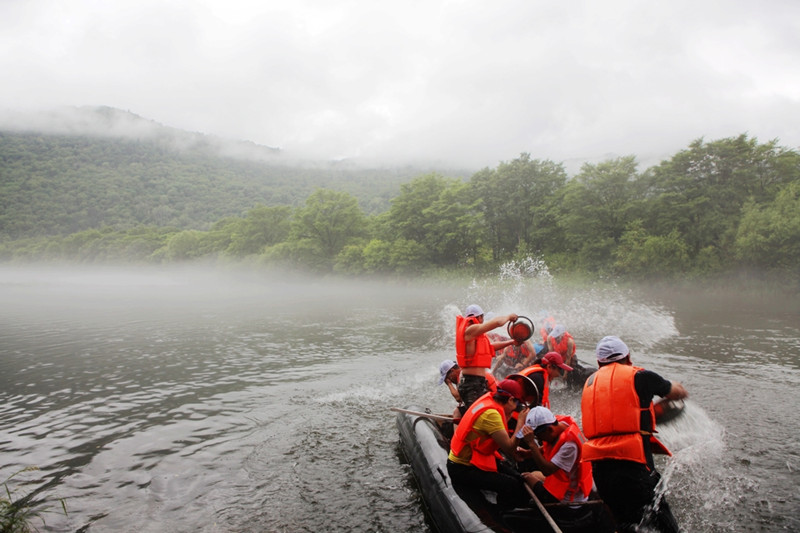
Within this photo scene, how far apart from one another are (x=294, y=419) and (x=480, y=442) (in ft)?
18.7

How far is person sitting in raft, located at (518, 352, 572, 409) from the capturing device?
5449 mm

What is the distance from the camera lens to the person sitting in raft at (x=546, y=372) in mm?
5449

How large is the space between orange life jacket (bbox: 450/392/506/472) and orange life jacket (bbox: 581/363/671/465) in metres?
0.81

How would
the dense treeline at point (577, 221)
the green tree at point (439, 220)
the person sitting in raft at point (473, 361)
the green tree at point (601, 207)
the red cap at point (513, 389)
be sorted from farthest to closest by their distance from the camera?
the green tree at point (439, 220) → the green tree at point (601, 207) → the dense treeline at point (577, 221) → the person sitting in raft at point (473, 361) → the red cap at point (513, 389)

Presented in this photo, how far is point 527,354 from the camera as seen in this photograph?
9.48m

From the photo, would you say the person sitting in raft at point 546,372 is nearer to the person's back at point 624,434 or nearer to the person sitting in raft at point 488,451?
the person sitting in raft at point 488,451

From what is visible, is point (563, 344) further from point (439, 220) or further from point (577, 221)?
point (439, 220)

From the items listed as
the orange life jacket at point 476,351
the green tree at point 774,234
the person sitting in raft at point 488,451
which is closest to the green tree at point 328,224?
the green tree at point 774,234

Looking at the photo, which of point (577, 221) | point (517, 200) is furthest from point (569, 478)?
point (517, 200)

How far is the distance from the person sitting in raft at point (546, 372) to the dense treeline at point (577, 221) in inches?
1225

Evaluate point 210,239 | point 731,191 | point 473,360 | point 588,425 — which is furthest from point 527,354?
point 210,239

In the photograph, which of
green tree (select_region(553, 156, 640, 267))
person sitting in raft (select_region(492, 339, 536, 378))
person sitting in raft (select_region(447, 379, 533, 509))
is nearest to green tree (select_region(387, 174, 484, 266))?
green tree (select_region(553, 156, 640, 267))

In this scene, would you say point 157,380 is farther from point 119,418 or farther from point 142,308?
point 142,308

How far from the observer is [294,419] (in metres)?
9.25
